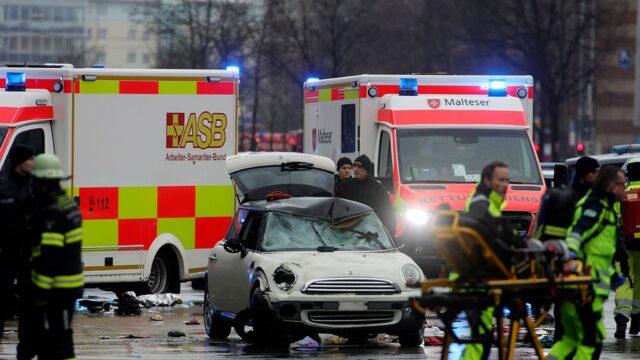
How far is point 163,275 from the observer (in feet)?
61.9

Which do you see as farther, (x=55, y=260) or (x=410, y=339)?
(x=410, y=339)

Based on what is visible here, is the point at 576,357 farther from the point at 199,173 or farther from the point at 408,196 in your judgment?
the point at 199,173

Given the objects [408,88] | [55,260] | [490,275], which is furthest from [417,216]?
[55,260]

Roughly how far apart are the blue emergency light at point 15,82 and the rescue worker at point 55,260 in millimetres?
7530

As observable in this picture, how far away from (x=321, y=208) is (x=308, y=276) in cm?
130

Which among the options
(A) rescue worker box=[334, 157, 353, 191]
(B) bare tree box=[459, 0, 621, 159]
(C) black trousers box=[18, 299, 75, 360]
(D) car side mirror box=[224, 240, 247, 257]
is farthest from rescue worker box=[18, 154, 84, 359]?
(B) bare tree box=[459, 0, 621, 159]

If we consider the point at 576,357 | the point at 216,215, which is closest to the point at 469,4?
the point at 216,215

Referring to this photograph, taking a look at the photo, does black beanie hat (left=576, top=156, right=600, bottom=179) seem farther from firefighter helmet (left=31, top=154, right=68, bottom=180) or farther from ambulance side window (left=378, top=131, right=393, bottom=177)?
ambulance side window (left=378, top=131, right=393, bottom=177)

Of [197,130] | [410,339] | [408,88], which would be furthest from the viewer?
[408,88]

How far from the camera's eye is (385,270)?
13.7 m

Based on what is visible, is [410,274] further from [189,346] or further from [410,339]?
[189,346]

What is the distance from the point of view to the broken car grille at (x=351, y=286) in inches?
527

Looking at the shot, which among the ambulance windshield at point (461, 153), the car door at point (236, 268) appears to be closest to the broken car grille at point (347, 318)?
the car door at point (236, 268)

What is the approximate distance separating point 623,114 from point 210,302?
72533mm
